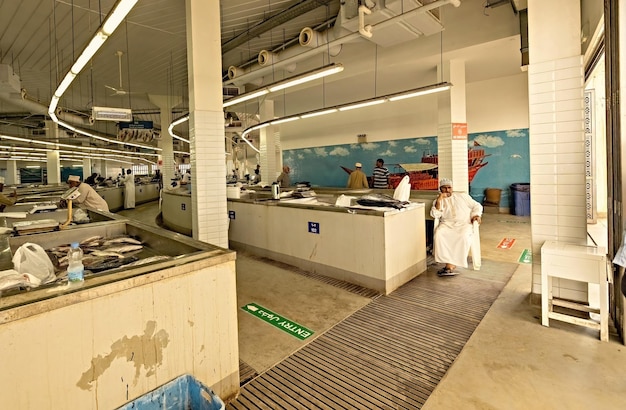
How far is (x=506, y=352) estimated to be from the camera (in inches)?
95.8

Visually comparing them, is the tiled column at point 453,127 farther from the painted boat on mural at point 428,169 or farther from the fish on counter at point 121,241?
the fish on counter at point 121,241

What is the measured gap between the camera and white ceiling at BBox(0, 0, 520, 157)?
5.46 metres

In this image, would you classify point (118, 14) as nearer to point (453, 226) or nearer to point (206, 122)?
point (206, 122)

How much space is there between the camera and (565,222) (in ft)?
10.1

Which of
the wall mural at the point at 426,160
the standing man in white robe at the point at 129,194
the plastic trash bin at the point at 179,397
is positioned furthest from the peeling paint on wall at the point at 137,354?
the standing man in white robe at the point at 129,194

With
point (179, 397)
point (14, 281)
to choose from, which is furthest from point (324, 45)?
point (179, 397)

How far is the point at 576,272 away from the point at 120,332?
333cm

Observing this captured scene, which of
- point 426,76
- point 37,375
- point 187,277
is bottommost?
point 37,375

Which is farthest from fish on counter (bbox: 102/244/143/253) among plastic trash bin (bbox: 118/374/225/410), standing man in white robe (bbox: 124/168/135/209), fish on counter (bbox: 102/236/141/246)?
standing man in white robe (bbox: 124/168/135/209)

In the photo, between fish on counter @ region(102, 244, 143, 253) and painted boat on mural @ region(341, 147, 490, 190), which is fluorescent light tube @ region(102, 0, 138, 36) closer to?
fish on counter @ region(102, 244, 143, 253)

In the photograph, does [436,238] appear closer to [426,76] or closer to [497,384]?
[497,384]

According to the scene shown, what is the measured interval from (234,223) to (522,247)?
5.17m

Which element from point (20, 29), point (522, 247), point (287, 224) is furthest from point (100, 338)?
point (20, 29)

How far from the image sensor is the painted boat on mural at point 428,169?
9.34m
